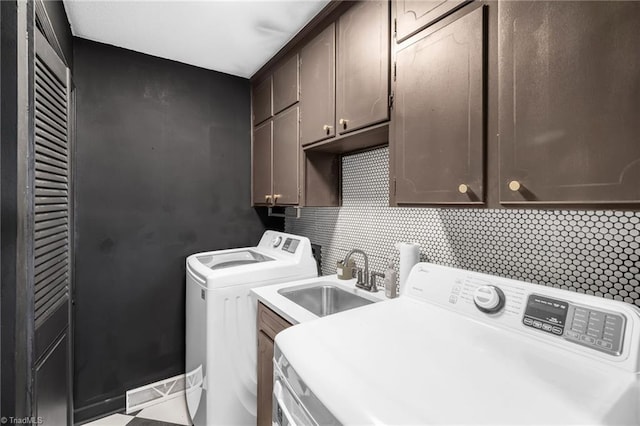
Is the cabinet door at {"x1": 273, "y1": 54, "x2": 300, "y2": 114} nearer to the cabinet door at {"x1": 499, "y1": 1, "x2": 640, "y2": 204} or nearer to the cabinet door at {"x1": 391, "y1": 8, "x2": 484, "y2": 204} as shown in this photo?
the cabinet door at {"x1": 391, "y1": 8, "x2": 484, "y2": 204}

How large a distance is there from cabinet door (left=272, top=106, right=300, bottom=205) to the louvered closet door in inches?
44.9

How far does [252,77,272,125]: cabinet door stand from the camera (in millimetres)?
2264

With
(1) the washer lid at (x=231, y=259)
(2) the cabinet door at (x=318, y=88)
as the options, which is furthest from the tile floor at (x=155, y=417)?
(2) the cabinet door at (x=318, y=88)

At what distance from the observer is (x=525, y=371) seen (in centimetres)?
74

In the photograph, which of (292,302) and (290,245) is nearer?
(292,302)

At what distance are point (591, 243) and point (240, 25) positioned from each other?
2019mm

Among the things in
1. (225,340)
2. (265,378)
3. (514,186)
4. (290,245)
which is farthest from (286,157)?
(514,186)

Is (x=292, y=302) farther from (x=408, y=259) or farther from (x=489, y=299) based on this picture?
(x=489, y=299)

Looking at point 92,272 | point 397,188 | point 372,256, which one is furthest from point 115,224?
point 397,188

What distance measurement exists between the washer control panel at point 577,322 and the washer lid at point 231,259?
1620 mm

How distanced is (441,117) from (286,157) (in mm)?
1190

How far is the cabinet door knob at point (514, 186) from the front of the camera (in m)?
0.85

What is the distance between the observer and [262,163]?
7.80 feet

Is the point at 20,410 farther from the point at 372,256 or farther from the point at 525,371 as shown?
the point at 372,256
